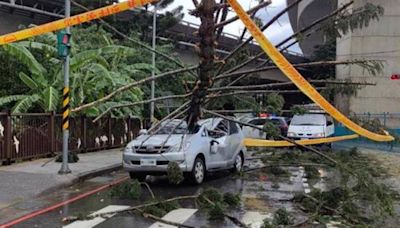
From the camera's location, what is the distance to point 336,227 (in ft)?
26.2

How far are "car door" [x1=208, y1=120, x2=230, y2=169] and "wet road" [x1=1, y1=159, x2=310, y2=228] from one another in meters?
0.44

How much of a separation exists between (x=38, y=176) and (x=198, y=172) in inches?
150

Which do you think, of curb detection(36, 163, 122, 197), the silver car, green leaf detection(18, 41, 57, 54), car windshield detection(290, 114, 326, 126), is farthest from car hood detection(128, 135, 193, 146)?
car windshield detection(290, 114, 326, 126)

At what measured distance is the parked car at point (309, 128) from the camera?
25016 mm

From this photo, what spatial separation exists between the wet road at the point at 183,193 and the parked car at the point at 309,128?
9.95 metres

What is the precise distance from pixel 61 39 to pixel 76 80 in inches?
321

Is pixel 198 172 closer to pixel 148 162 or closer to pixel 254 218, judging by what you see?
pixel 148 162

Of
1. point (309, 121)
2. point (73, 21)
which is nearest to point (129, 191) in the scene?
point (73, 21)

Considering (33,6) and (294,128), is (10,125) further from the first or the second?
(33,6)

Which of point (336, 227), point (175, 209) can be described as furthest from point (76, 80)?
point (336, 227)

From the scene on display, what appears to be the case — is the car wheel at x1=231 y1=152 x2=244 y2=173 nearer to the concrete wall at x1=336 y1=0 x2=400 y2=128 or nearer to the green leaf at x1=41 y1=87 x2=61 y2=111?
the green leaf at x1=41 y1=87 x2=61 y2=111

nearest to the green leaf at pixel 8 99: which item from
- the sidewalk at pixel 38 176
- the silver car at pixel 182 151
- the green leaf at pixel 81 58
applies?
the green leaf at pixel 81 58

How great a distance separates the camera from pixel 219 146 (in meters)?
13.5

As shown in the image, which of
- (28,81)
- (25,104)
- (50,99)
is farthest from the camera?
(28,81)
